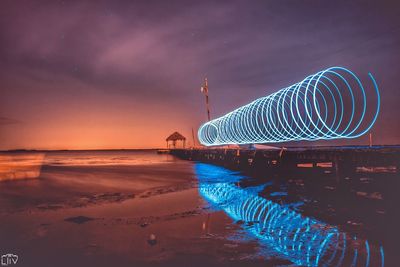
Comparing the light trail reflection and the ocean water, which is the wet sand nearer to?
the ocean water

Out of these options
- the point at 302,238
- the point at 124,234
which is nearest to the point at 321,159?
the point at 302,238

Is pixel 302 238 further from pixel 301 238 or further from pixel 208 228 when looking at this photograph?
pixel 208 228

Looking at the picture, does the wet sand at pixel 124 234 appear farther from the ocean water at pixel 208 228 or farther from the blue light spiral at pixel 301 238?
the blue light spiral at pixel 301 238

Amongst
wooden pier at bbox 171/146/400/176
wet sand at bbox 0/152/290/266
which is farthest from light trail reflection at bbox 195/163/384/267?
wooden pier at bbox 171/146/400/176

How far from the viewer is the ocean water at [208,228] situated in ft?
19.8

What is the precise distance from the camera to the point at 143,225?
8.63 meters

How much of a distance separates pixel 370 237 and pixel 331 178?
27.1 ft

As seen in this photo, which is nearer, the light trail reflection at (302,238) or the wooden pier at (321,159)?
the light trail reflection at (302,238)

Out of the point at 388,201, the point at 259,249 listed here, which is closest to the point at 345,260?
the point at 259,249

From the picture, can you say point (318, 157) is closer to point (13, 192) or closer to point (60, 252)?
point (60, 252)

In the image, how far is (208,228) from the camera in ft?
27.0

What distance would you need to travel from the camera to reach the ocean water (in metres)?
6.02

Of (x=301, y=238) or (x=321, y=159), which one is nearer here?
(x=301, y=238)

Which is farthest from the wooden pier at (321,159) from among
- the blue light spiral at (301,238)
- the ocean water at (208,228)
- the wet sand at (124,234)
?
the wet sand at (124,234)
